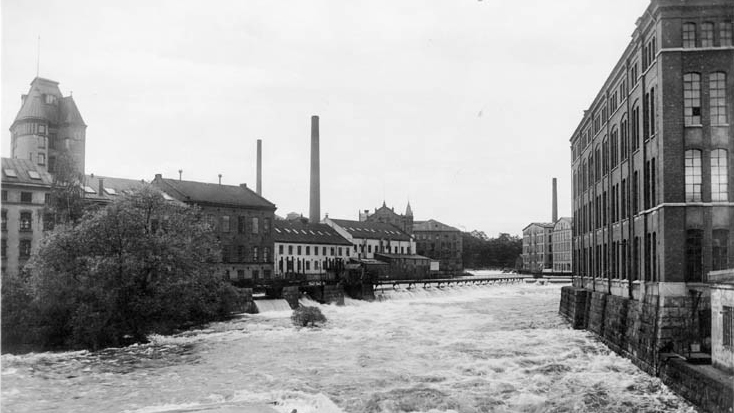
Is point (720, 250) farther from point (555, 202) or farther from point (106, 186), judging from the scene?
point (555, 202)

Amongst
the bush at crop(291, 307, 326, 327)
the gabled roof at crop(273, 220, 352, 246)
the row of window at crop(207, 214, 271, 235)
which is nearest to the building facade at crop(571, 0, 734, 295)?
the bush at crop(291, 307, 326, 327)

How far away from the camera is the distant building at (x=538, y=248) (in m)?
132

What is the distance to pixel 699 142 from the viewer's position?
73.6ft

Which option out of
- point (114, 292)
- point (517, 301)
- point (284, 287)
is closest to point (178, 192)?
point (284, 287)

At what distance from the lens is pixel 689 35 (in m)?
22.8

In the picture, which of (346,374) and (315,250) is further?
(315,250)

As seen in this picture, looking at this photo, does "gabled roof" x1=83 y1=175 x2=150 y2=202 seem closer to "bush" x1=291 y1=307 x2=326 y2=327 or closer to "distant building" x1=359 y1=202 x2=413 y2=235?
"bush" x1=291 y1=307 x2=326 y2=327

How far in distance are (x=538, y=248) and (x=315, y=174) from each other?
7312cm

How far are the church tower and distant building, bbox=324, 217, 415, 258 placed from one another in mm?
38884

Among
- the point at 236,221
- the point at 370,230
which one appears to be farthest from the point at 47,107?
the point at 370,230

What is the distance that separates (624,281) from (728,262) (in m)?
7.77

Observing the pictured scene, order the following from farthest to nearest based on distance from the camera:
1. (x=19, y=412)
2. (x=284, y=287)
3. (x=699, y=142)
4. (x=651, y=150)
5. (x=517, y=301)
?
(x=517, y=301) < (x=284, y=287) < (x=651, y=150) < (x=699, y=142) < (x=19, y=412)

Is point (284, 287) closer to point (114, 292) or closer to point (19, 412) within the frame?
point (114, 292)

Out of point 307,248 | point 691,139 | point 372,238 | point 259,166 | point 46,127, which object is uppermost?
point 46,127
